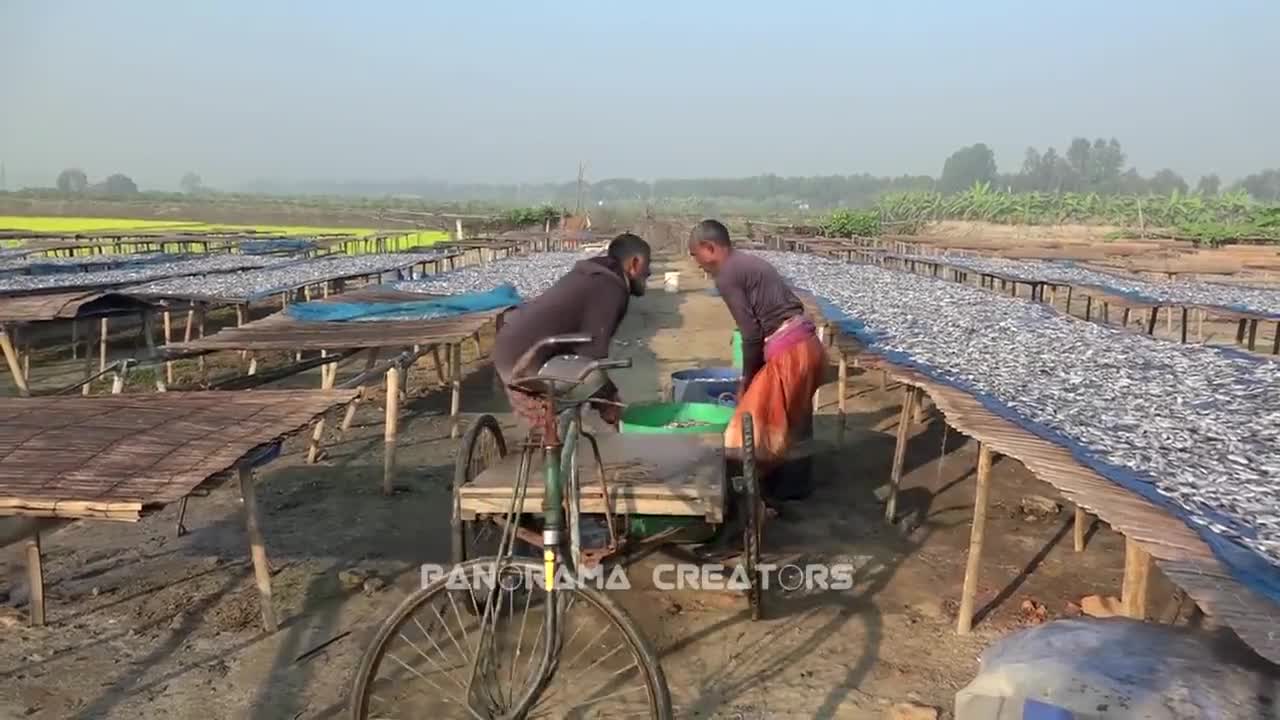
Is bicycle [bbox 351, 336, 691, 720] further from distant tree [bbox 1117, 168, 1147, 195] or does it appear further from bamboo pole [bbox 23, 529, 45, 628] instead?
distant tree [bbox 1117, 168, 1147, 195]

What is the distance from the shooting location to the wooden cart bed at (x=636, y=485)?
157 inches

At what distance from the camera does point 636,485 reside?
405cm

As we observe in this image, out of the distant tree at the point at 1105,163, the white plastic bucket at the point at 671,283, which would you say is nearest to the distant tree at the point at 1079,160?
the distant tree at the point at 1105,163

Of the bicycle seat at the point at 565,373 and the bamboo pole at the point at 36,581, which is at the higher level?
the bicycle seat at the point at 565,373

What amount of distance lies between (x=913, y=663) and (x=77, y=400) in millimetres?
A: 4436

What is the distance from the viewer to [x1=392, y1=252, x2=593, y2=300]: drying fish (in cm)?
1272

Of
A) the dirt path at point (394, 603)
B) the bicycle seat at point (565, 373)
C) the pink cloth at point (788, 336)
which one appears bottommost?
the dirt path at point (394, 603)

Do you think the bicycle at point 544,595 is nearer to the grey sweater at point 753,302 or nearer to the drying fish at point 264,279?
the grey sweater at point 753,302

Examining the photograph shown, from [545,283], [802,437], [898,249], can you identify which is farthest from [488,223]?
[802,437]

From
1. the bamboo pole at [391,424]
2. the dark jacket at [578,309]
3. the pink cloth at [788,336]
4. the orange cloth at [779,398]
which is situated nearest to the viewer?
the dark jacket at [578,309]

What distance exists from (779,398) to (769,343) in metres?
0.46

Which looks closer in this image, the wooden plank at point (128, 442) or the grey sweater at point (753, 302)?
the wooden plank at point (128, 442)

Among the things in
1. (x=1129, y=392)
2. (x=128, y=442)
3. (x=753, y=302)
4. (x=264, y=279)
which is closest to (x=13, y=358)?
(x=264, y=279)

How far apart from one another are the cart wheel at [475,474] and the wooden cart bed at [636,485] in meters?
0.09
